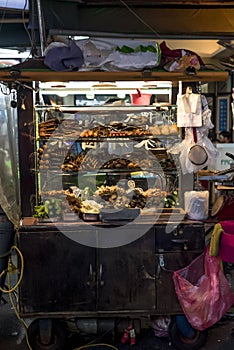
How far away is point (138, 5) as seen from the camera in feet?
14.7

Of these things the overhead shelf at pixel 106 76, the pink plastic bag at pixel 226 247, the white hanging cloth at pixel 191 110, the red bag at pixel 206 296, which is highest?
the overhead shelf at pixel 106 76

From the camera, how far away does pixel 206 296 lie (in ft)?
10.4

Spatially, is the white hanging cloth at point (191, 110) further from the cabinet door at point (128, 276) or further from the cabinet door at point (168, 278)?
the cabinet door at point (168, 278)

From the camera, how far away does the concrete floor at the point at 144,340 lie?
11.6 ft

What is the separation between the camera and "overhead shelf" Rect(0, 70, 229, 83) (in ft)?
10.6

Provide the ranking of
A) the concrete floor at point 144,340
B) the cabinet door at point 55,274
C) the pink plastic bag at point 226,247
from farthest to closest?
the concrete floor at point 144,340
the cabinet door at point 55,274
the pink plastic bag at point 226,247

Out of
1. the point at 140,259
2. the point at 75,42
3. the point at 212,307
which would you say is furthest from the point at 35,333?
the point at 75,42

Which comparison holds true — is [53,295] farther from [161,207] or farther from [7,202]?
[161,207]

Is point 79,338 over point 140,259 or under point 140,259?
under

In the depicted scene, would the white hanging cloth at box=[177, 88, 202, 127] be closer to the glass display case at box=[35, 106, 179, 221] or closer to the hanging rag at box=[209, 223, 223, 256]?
the glass display case at box=[35, 106, 179, 221]

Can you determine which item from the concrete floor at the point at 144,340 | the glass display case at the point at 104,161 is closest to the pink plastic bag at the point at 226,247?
the glass display case at the point at 104,161

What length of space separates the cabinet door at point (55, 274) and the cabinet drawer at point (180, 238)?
512 mm

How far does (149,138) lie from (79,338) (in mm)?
1770

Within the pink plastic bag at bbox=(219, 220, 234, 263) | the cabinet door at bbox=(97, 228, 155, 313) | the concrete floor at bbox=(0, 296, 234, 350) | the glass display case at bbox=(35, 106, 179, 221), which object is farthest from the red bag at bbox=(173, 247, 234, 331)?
the glass display case at bbox=(35, 106, 179, 221)
